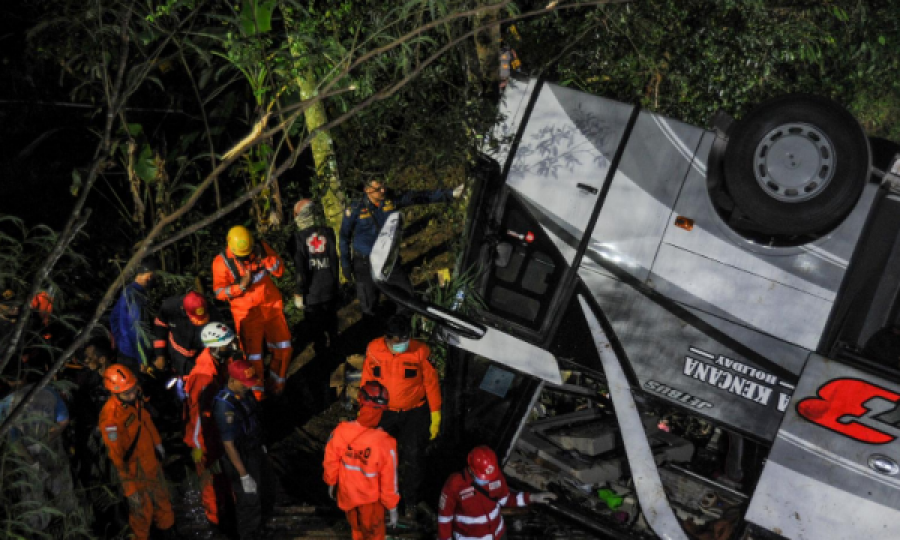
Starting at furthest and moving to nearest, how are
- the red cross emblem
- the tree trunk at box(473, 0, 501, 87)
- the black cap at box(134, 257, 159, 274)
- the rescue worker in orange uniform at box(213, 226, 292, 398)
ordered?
the tree trunk at box(473, 0, 501, 87), the red cross emblem, the rescue worker in orange uniform at box(213, 226, 292, 398), the black cap at box(134, 257, 159, 274)

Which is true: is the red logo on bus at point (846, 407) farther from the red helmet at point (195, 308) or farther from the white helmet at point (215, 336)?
the red helmet at point (195, 308)

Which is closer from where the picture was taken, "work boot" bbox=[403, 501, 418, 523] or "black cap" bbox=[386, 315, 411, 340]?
"black cap" bbox=[386, 315, 411, 340]

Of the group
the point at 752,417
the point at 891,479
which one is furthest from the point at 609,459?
the point at 891,479

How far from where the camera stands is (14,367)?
5770 millimetres

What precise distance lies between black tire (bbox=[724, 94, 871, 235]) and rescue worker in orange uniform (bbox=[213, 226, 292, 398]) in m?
4.23

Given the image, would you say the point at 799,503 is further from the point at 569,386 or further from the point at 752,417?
the point at 569,386

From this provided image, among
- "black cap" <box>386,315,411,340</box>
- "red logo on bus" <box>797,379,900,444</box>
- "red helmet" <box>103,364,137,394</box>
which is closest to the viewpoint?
"red logo on bus" <box>797,379,900,444</box>

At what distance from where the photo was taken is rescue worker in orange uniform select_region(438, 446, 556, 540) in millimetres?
5035

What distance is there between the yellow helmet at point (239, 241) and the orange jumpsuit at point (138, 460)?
5.99 ft

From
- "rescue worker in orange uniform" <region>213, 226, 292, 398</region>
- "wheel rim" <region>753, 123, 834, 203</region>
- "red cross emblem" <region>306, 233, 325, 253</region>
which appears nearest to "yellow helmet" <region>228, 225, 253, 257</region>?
"rescue worker in orange uniform" <region>213, 226, 292, 398</region>

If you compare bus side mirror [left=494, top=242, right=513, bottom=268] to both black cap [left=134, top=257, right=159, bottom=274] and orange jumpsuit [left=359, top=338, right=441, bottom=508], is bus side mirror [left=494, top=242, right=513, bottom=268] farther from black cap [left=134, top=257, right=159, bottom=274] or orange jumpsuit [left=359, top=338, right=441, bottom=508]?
black cap [left=134, top=257, right=159, bottom=274]

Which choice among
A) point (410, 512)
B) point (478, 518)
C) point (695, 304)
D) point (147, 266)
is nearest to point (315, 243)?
point (147, 266)

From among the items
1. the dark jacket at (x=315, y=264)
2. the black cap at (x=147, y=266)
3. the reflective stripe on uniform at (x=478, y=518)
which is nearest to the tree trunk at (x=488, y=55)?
the dark jacket at (x=315, y=264)

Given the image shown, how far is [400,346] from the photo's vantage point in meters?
5.77
